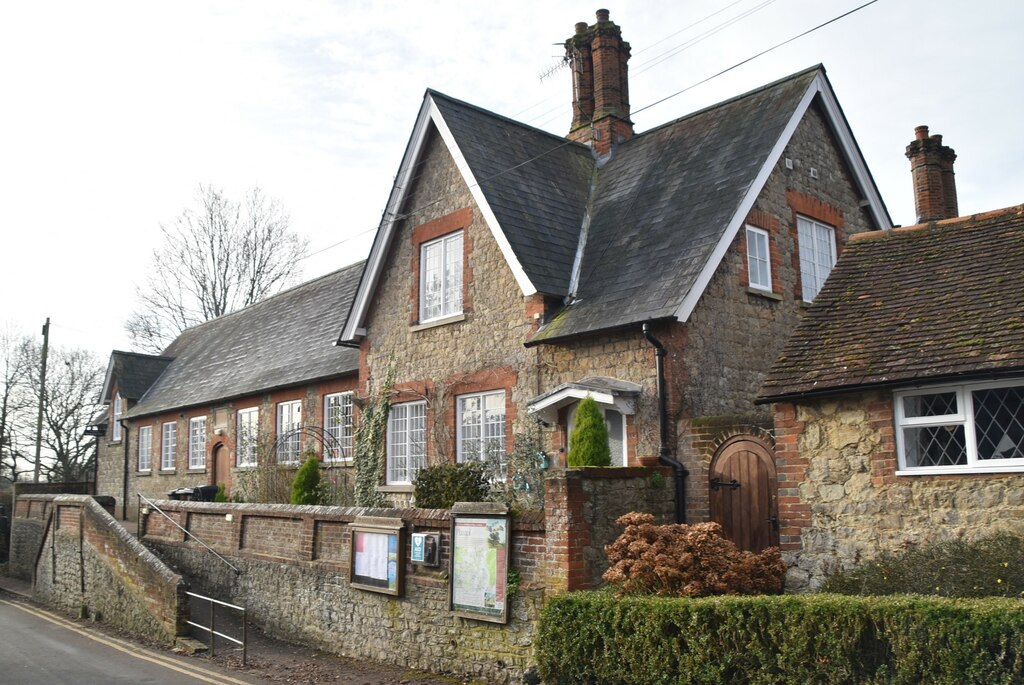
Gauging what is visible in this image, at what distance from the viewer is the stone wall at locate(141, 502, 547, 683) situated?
37.1 ft

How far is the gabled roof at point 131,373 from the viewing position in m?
34.8

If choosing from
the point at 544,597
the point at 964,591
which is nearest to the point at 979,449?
the point at 964,591

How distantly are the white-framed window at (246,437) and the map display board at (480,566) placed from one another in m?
14.9

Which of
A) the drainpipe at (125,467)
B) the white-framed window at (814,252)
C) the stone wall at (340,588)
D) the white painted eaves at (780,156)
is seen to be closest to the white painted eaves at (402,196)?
the white painted eaves at (780,156)

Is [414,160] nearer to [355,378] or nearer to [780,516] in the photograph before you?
→ [355,378]

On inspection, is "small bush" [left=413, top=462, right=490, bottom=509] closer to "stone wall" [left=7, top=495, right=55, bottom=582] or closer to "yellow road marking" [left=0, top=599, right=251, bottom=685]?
"yellow road marking" [left=0, top=599, right=251, bottom=685]

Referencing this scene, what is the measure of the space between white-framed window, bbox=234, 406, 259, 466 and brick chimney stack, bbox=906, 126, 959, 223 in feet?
59.5

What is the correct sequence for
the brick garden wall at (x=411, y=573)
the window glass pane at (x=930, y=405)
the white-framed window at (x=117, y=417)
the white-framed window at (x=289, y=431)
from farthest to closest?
the white-framed window at (x=117, y=417) → the white-framed window at (x=289, y=431) → the brick garden wall at (x=411, y=573) → the window glass pane at (x=930, y=405)

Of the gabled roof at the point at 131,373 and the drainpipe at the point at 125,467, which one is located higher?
the gabled roof at the point at 131,373

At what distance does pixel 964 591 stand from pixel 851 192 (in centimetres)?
1182

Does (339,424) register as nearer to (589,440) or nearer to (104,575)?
(104,575)

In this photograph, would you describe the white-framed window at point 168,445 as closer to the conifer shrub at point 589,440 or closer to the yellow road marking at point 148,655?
the yellow road marking at point 148,655

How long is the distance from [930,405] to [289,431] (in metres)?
18.0

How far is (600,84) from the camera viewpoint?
20656 millimetres
